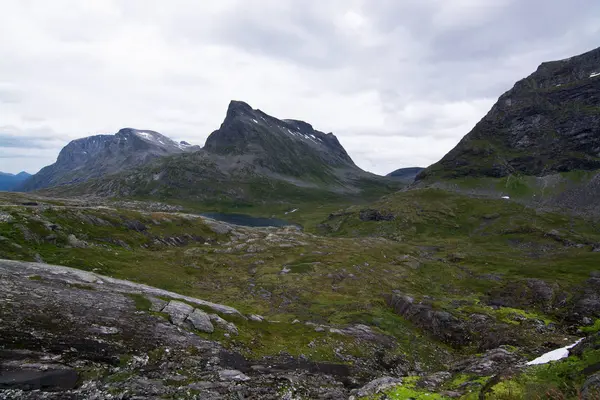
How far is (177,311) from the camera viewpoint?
1492 inches

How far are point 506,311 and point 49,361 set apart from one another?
196 feet

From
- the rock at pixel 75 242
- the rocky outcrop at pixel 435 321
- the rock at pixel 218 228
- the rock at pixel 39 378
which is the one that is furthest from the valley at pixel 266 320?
the rock at pixel 218 228

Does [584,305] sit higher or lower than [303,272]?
higher

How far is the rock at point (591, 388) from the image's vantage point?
14928 mm

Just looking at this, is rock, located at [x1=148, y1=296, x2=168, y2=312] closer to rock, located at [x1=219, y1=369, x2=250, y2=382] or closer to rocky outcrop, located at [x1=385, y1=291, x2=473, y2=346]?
rock, located at [x1=219, y1=369, x2=250, y2=382]

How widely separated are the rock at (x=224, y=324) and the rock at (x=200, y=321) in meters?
0.60

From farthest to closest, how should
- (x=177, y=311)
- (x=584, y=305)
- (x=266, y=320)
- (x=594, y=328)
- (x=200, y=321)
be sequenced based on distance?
(x=584, y=305) < (x=266, y=320) < (x=177, y=311) < (x=200, y=321) < (x=594, y=328)

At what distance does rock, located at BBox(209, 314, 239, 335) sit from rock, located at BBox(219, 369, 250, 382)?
9.33 meters

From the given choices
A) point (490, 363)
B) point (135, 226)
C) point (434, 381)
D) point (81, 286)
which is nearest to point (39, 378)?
point (81, 286)

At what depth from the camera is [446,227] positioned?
19300 centimetres

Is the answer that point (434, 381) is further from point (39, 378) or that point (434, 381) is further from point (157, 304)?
point (157, 304)

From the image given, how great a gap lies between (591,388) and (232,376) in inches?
895

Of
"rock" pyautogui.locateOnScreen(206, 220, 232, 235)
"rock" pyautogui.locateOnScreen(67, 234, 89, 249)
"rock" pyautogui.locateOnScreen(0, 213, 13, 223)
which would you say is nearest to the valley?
"rock" pyautogui.locateOnScreen(67, 234, 89, 249)

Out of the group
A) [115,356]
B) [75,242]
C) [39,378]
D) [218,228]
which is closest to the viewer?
[39,378]
